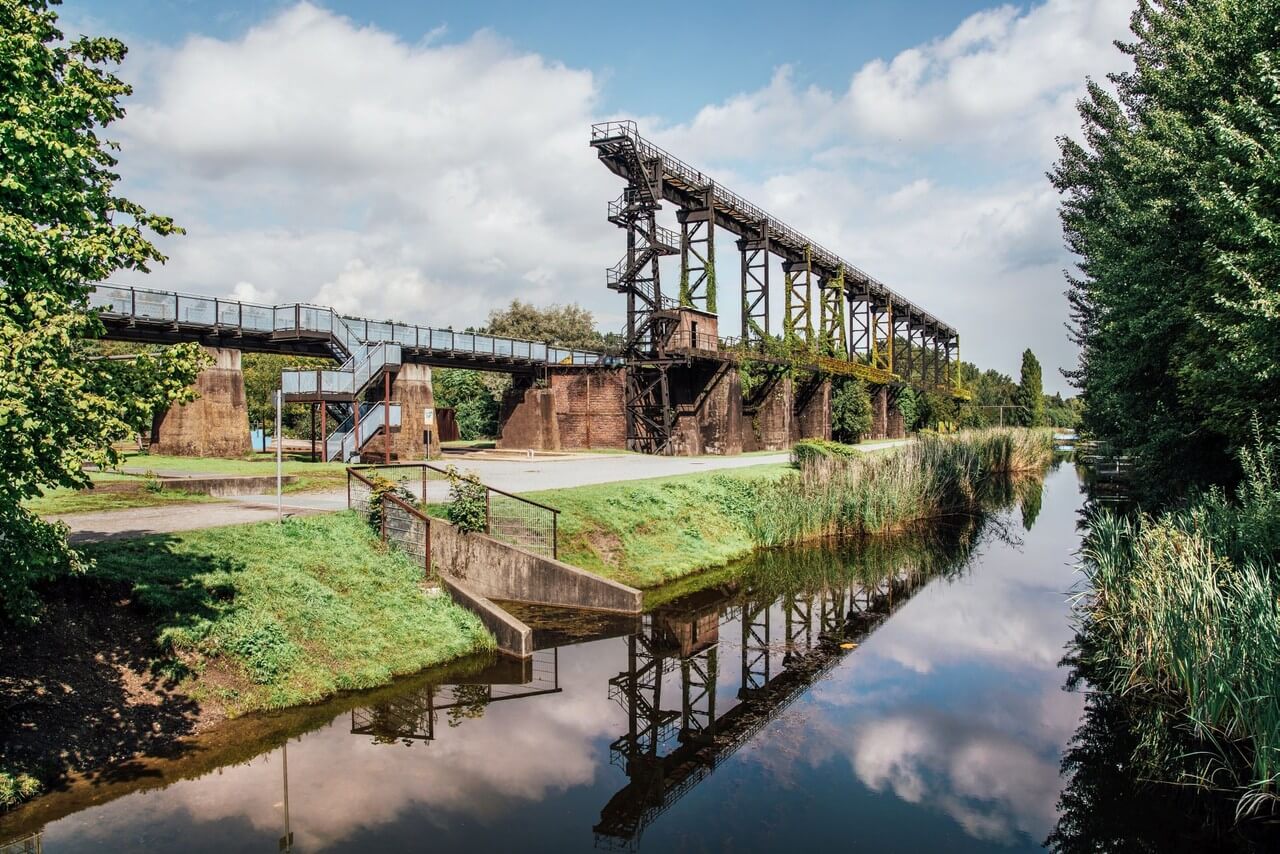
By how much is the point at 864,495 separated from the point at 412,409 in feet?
55.1

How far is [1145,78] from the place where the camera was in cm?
1667

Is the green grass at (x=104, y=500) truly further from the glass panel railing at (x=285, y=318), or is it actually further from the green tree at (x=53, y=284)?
the glass panel railing at (x=285, y=318)

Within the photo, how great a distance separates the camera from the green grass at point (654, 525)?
1630 cm

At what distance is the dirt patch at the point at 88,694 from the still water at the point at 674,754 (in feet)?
1.61

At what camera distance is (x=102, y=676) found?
8.17 m

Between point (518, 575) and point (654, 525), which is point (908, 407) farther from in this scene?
point (518, 575)

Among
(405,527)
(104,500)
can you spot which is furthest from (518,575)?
(104,500)

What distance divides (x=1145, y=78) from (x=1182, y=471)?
8.12 meters

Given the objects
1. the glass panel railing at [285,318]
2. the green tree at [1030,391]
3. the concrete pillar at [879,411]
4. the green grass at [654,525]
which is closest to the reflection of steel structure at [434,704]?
the green grass at [654,525]

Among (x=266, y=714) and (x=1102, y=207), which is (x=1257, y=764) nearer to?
(x=266, y=714)

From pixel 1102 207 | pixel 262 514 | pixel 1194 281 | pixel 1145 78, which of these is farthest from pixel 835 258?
pixel 262 514

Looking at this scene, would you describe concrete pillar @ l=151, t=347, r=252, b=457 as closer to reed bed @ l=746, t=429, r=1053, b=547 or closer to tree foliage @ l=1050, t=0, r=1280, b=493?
reed bed @ l=746, t=429, r=1053, b=547

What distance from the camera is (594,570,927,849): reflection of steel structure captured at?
8148mm

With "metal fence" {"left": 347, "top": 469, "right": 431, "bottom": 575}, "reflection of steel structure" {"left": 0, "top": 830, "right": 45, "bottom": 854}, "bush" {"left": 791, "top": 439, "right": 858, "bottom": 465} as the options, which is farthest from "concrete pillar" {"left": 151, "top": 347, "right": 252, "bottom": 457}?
"reflection of steel structure" {"left": 0, "top": 830, "right": 45, "bottom": 854}
